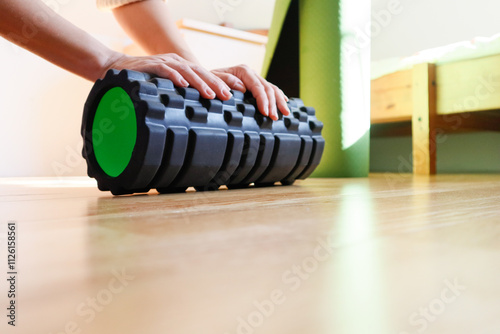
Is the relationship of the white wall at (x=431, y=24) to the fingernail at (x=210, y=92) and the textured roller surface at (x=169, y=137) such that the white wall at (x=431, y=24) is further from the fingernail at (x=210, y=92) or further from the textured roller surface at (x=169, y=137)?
the fingernail at (x=210, y=92)

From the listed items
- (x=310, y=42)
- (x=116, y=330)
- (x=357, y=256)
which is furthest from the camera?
(x=310, y=42)

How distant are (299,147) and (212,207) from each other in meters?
0.46

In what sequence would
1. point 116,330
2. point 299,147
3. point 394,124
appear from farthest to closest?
point 394,124, point 299,147, point 116,330

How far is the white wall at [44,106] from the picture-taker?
99.7 inches

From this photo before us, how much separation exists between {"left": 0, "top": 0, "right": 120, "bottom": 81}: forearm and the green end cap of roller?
159mm

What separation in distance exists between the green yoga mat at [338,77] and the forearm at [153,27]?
0.60 m

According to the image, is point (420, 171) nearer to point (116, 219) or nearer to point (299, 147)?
point (299, 147)

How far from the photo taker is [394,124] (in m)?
2.40

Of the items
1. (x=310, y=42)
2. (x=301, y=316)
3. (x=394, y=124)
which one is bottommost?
(x=301, y=316)

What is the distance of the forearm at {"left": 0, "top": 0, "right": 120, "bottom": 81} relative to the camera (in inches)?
33.2

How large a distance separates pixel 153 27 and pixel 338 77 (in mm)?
714

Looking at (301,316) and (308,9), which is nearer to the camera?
(301,316)

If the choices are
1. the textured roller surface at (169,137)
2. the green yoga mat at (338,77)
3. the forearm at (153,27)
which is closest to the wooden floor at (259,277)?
the textured roller surface at (169,137)

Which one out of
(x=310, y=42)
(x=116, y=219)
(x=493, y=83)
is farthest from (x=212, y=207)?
(x=493, y=83)
